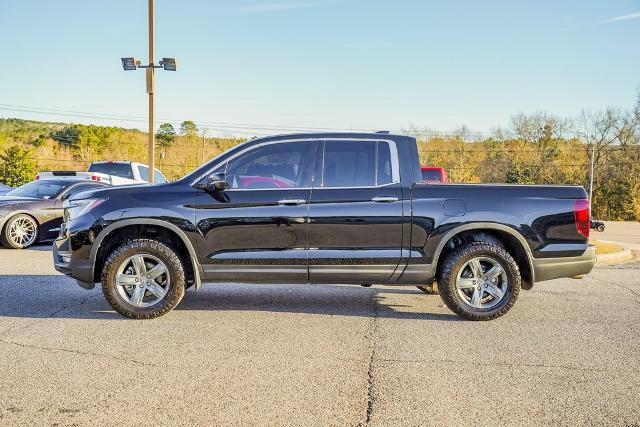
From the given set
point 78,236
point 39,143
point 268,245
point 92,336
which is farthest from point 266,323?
point 39,143

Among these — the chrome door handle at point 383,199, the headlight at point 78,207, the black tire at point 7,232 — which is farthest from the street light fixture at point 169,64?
the chrome door handle at point 383,199

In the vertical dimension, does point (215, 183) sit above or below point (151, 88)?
below

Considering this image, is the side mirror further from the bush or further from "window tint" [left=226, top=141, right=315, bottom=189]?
the bush

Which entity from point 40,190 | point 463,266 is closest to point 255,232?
point 463,266

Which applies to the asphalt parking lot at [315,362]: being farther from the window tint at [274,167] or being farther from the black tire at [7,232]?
the black tire at [7,232]

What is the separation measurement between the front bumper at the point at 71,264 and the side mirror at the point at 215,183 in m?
1.42

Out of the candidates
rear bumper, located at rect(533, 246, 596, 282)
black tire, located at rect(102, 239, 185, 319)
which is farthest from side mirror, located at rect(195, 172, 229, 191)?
rear bumper, located at rect(533, 246, 596, 282)

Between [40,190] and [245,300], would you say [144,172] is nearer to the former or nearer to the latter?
[40,190]

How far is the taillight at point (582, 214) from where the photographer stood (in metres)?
5.91

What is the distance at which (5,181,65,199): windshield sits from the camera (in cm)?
1257

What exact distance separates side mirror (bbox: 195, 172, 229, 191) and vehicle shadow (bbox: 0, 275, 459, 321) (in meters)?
1.43

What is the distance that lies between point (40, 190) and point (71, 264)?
7698mm

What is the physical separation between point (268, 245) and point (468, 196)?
6.89ft

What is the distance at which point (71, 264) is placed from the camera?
19.7 feet
